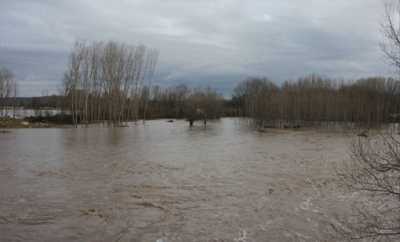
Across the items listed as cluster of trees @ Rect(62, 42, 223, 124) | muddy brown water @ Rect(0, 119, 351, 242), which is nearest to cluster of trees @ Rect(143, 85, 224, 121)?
cluster of trees @ Rect(62, 42, 223, 124)

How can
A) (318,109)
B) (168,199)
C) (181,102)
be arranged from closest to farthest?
(168,199) < (318,109) < (181,102)

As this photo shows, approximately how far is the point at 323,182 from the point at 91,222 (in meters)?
8.01

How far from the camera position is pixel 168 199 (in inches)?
388

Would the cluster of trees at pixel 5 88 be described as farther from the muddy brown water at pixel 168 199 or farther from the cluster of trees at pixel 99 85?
the muddy brown water at pixel 168 199

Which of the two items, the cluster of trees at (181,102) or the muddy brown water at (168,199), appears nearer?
the muddy brown water at (168,199)

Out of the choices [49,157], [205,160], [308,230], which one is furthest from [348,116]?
[308,230]

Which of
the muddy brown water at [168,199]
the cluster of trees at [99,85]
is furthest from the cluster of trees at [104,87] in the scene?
the muddy brown water at [168,199]

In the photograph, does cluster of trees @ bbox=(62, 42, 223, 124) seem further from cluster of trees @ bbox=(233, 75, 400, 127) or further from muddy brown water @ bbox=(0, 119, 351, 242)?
muddy brown water @ bbox=(0, 119, 351, 242)

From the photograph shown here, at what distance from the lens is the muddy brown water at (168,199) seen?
7188 millimetres

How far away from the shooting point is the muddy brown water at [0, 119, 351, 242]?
23.6 feet

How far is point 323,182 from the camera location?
481 inches

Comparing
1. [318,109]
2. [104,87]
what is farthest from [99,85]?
[318,109]

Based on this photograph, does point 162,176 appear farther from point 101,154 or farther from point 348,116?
point 348,116

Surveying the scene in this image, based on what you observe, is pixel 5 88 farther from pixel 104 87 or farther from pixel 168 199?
pixel 168 199
